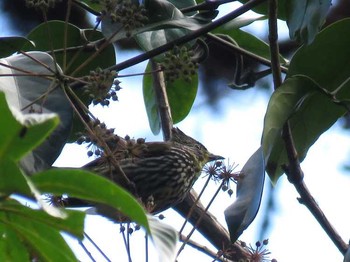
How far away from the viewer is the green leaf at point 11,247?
1.05 meters

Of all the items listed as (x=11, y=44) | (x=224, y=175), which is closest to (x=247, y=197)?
(x=224, y=175)

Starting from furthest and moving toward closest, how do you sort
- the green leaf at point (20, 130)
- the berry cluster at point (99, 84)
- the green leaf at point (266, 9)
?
the green leaf at point (266, 9)
the berry cluster at point (99, 84)
the green leaf at point (20, 130)

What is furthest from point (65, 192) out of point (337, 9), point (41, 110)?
point (337, 9)

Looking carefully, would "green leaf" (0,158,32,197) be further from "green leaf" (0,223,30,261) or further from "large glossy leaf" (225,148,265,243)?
"large glossy leaf" (225,148,265,243)

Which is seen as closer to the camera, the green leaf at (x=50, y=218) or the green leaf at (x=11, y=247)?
the green leaf at (x=50, y=218)

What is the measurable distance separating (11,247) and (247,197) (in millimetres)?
791

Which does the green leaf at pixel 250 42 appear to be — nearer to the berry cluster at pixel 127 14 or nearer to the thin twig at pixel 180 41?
the thin twig at pixel 180 41

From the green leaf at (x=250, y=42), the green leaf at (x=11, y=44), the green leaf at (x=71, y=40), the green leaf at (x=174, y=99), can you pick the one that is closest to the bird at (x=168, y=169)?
the green leaf at (x=174, y=99)

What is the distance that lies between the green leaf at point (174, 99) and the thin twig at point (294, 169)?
0.82 meters

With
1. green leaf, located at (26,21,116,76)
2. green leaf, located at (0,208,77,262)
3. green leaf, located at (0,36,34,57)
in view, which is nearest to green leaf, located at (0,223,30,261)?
green leaf, located at (0,208,77,262)

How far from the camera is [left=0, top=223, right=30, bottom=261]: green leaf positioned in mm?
1054

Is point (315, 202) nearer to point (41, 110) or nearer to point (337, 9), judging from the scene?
point (41, 110)

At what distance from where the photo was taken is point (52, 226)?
98 centimetres

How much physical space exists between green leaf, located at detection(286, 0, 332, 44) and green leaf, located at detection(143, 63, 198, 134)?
0.89 metres
